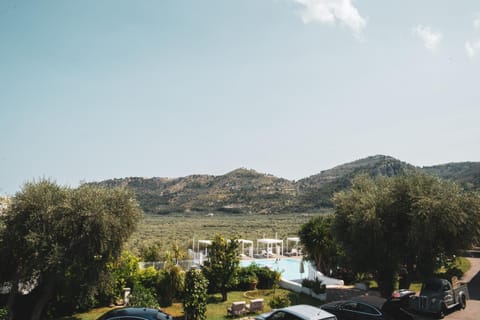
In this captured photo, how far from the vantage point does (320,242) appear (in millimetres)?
Result: 23812

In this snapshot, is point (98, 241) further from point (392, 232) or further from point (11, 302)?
point (392, 232)

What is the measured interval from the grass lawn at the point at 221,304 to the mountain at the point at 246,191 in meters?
83.9

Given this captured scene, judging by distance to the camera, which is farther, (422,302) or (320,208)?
(320,208)

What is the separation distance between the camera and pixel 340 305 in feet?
44.0

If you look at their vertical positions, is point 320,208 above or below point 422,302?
above

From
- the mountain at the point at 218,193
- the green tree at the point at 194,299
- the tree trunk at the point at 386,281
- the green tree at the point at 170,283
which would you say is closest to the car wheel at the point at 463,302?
the tree trunk at the point at 386,281

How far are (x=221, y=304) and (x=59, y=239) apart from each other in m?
8.90

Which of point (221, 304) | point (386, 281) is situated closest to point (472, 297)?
point (386, 281)

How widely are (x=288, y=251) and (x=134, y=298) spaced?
28.6 m

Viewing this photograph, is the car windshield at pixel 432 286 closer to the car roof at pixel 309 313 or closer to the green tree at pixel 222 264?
the car roof at pixel 309 313

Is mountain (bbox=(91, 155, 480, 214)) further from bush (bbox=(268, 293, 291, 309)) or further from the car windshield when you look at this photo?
bush (bbox=(268, 293, 291, 309))

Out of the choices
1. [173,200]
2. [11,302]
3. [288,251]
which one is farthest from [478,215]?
[173,200]

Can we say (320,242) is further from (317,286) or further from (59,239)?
(59,239)

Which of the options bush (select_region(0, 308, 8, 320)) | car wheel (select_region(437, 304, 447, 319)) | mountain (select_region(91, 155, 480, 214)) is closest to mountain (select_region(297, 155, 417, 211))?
mountain (select_region(91, 155, 480, 214))
